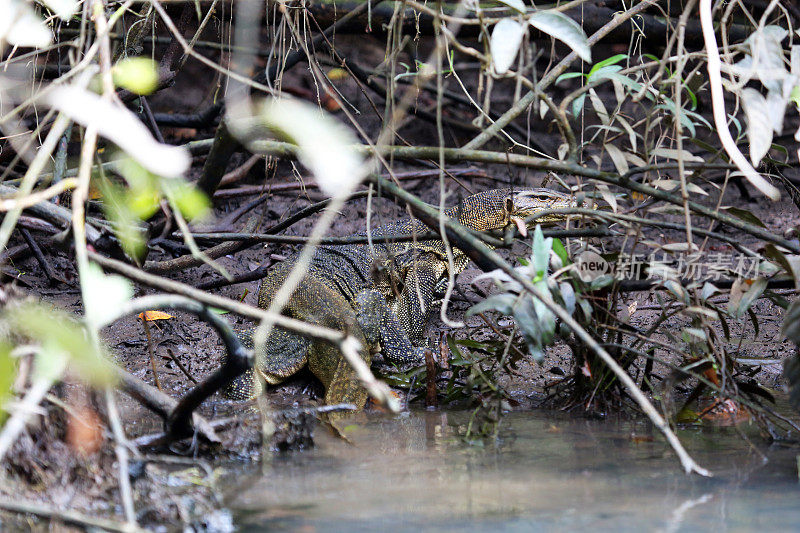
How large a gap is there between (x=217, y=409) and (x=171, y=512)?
214 cm

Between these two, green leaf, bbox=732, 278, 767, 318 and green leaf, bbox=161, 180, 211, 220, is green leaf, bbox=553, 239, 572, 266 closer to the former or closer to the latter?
green leaf, bbox=732, 278, 767, 318

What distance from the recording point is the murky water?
90.6 inches

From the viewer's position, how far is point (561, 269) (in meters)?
3.18

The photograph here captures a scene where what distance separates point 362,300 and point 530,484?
300cm

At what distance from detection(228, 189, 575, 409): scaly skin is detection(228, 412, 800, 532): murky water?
126 cm

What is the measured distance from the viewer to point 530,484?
2705 millimetres

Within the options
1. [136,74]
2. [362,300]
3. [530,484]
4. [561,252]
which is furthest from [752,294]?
[362,300]

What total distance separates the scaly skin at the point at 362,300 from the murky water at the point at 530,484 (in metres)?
1.26

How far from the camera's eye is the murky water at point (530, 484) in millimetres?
2301

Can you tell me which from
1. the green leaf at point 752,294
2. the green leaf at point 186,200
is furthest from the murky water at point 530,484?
the green leaf at point 186,200

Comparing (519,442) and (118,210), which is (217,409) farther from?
(118,210)

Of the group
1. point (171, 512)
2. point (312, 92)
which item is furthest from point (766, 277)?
point (312, 92)

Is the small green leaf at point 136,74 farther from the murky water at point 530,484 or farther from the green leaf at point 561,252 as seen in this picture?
the green leaf at point 561,252

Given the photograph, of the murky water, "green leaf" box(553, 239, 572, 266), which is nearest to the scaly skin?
"green leaf" box(553, 239, 572, 266)
